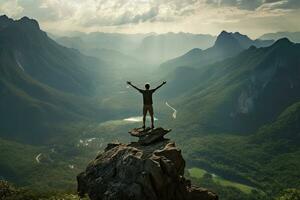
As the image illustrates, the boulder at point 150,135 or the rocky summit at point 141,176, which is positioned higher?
the boulder at point 150,135

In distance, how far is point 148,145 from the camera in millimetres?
55344

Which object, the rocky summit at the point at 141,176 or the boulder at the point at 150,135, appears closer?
the rocky summit at the point at 141,176

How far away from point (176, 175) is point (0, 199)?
47.4 metres

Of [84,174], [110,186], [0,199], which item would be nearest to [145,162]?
[110,186]

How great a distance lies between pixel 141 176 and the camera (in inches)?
1774

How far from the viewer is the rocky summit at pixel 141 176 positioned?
148ft

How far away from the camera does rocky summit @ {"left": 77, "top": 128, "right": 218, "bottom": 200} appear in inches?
1773

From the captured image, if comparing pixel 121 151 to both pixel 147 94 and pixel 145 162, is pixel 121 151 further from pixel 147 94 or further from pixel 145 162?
pixel 147 94

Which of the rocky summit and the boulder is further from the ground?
the boulder

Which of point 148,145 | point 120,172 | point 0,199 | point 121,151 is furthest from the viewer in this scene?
point 0,199

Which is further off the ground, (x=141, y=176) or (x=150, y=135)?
(x=150, y=135)

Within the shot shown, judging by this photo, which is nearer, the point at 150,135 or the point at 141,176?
the point at 141,176

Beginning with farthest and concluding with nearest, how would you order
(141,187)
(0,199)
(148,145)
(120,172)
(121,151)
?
1. (0,199)
2. (148,145)
3. (121,151)
4. (120,172)
5. (141,187)

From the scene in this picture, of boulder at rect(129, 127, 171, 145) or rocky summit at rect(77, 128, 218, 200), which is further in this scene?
boulder at rect(129, 127, 171, 145)
